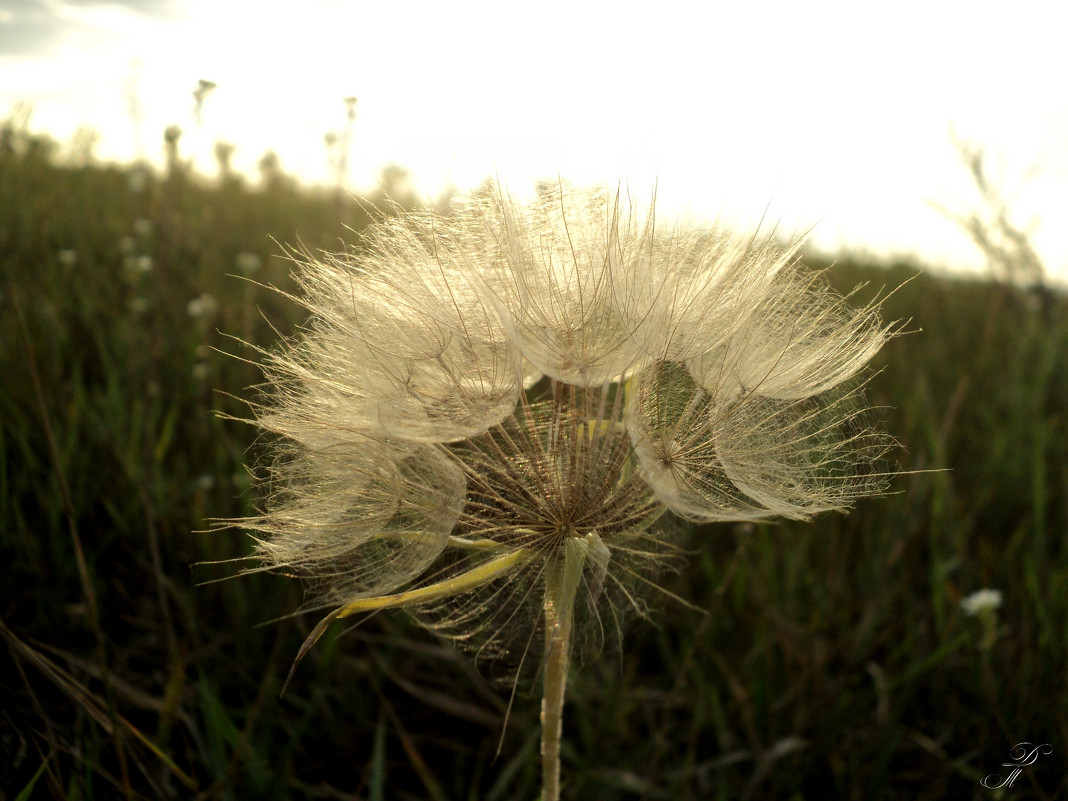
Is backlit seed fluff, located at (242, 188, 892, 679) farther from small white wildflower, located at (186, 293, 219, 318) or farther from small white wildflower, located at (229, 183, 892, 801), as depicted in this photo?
small white wildflower, located at (186, 293, 219, 318)

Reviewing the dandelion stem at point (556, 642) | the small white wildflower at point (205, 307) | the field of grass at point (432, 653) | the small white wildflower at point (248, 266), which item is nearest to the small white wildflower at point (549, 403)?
the dandelion stem at point (556, 642)

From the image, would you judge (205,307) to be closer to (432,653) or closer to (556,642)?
(432,653)

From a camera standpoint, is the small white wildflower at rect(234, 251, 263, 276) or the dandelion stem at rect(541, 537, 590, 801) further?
the small white wildflower at rect(234, 251, 263, 276)

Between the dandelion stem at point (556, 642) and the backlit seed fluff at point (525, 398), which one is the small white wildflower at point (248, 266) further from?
the dandelion stem at point (556, 642)

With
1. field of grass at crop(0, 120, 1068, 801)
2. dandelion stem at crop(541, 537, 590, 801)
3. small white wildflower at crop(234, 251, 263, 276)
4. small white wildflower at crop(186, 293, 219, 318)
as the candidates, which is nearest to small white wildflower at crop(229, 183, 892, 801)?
dandelion stem at crop(541, 537, 590, 801)

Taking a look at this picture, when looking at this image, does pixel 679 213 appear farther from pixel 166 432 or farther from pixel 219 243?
pixel 219 243

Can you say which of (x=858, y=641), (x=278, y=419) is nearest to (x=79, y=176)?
(x=278, y=419)

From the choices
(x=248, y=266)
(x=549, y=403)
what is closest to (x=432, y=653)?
(x=549, y=403)
